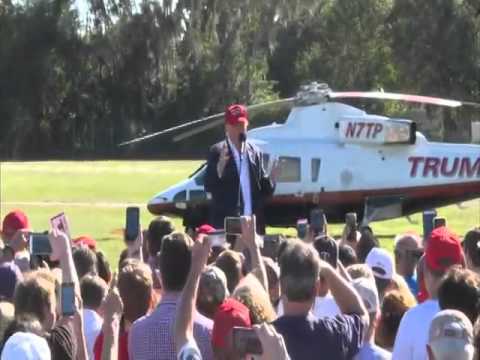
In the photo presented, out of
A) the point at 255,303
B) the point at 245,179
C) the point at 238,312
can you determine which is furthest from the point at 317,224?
the point at 238,312

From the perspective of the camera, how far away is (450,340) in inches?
135

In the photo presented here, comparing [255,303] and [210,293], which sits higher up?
[255,303]

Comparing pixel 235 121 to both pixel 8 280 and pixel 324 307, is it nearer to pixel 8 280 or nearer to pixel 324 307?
pixel 8 280

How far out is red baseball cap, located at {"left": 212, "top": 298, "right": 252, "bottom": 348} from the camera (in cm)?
420

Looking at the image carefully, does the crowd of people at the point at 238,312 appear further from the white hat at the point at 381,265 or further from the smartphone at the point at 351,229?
the smartphone at the point at 351,229

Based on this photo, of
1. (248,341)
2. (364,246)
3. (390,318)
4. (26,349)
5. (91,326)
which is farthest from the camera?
(364,246)

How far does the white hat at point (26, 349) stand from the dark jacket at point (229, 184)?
16.8ft

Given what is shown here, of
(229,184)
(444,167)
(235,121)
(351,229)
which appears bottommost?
(444,167)

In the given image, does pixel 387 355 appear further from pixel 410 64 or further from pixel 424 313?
pixel 410 64

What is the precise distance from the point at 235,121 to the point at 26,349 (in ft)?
16.0

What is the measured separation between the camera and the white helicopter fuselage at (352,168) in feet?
69.9

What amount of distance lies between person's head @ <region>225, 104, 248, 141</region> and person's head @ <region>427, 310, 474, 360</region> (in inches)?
221

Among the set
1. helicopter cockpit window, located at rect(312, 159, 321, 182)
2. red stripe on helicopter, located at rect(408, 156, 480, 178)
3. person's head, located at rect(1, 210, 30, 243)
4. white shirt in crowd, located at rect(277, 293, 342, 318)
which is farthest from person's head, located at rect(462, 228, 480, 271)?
helicopter cockpit window, located at rect(312, 159, 321, 182)

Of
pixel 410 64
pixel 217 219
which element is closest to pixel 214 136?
pixel 410 64
